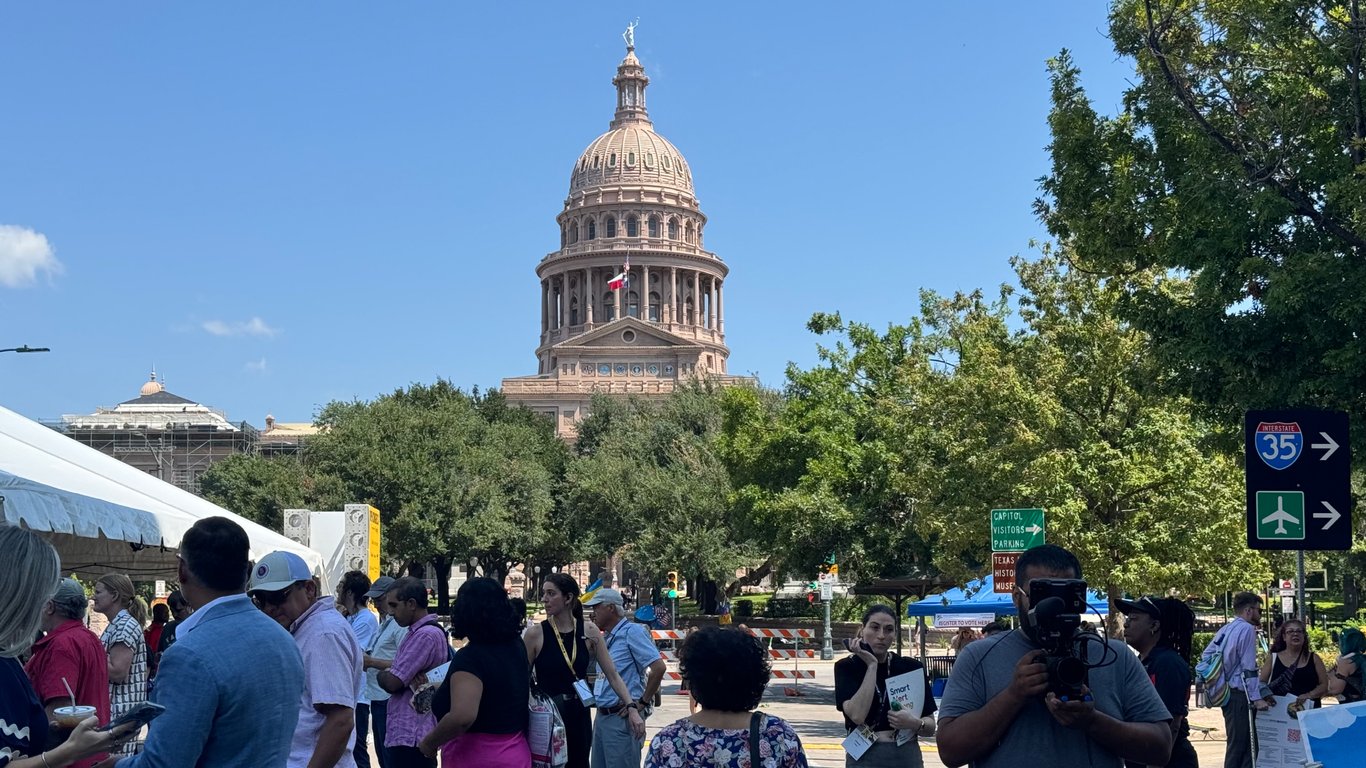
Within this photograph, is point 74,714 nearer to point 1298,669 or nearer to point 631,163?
point 1298,669

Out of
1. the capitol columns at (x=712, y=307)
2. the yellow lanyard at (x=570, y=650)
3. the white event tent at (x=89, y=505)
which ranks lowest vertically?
the yellow lanyard at (x=570, y=650)

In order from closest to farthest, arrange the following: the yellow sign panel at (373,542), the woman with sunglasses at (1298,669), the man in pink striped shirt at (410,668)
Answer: the man in pink striped shirt at (410,668), the woman with sunglasses at (1298,669), the yellow sign panel at (373,542)

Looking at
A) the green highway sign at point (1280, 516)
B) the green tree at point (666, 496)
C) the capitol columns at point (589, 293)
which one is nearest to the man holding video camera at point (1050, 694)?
the green highway sign at point (1280, 516)

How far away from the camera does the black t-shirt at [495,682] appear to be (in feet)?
21.7

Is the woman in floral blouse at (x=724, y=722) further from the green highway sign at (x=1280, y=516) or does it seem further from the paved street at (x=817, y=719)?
the paved street at (x=817, y=719)

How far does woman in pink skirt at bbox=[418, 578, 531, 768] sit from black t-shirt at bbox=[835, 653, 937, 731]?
1519 millimetres

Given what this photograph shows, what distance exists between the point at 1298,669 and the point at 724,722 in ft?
24.2

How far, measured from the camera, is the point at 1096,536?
2211cm

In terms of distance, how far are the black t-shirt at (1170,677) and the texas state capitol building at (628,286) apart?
113031 mm

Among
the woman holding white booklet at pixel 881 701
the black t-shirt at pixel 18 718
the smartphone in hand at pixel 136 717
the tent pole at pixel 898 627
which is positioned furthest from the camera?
the tent pole at pixel 898 627

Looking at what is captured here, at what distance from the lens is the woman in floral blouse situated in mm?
4699

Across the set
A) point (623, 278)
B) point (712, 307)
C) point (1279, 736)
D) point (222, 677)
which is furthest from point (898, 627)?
point (712, 307)

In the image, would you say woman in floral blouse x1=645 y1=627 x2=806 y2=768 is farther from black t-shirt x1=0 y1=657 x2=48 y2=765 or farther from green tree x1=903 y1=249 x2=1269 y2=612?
green tree x1=903 y1=249 x2=1269 y2=612

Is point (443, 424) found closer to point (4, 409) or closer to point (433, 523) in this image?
point (433, 523)
